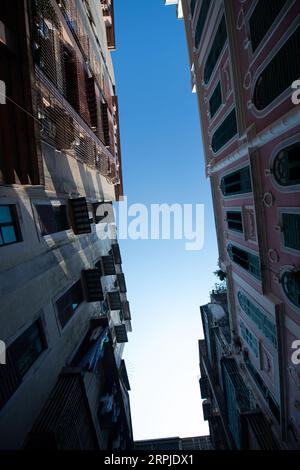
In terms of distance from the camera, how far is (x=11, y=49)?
9281 millimetres

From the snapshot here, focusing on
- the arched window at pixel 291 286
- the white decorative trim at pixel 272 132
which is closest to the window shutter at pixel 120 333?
the arched window at pixel 291 286

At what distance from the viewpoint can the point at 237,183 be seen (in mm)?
15406

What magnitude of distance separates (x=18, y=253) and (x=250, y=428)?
17933 mm

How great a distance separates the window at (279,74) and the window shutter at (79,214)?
11.8 meters

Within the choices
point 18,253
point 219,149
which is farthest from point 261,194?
point 18,253

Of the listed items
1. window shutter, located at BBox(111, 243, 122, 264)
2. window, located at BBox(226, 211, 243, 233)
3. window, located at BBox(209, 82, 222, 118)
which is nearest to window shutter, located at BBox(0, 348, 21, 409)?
window, located at BBox(226, 211, 243, 233)

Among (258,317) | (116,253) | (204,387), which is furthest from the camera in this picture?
(204,387)

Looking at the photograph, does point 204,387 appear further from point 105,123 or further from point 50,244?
point 105,123

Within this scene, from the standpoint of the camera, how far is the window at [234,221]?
16.1 m

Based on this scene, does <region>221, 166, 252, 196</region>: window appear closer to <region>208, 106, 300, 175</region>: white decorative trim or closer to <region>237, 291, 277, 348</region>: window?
<region>208, 106, 300, 175</region>: white decorative trim

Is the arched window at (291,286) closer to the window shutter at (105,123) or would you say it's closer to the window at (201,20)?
the window at (201,20)

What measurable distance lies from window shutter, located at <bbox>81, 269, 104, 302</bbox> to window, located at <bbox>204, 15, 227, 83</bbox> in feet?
54.4

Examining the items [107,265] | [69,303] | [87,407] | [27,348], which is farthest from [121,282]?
[27,348]

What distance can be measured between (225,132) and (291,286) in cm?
1081
